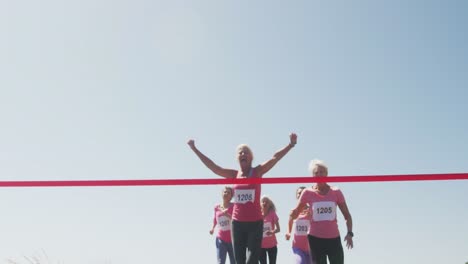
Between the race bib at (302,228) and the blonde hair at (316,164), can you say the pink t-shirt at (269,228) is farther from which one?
the blonde hair at (316,164)

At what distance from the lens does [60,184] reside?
4.27 m

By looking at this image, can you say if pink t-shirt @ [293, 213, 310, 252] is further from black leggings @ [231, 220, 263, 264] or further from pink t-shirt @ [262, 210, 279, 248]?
black leggings @ [231, 220, 263, 264]

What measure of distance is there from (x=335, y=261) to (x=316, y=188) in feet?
3.05

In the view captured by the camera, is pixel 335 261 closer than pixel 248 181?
No

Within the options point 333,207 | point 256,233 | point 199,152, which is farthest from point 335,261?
point 199,152

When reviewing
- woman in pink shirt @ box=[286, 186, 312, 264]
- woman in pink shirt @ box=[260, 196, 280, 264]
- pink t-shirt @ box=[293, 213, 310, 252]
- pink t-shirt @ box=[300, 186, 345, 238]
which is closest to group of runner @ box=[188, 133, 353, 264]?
pink t-shirt @ box=[300, 186, 345, 238]

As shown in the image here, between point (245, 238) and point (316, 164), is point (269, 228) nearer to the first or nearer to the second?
point (245, 238)

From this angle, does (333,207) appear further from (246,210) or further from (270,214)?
(270,214)

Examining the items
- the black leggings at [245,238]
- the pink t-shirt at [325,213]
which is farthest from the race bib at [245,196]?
the pink t-shirt at [325,213]

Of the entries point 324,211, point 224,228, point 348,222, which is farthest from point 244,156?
point 224,228

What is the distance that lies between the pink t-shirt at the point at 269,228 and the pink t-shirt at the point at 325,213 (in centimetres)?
307

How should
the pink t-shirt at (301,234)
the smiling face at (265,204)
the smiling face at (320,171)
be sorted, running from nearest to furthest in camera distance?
the smiling face at (320,171)
the pink t-shirt at (301,234)
the smiling face at (265,204)

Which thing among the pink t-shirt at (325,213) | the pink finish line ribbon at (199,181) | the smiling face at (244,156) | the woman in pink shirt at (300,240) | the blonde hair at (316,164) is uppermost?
the smiling face at (244,156)

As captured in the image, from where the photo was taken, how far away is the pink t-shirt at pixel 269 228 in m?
8.78
